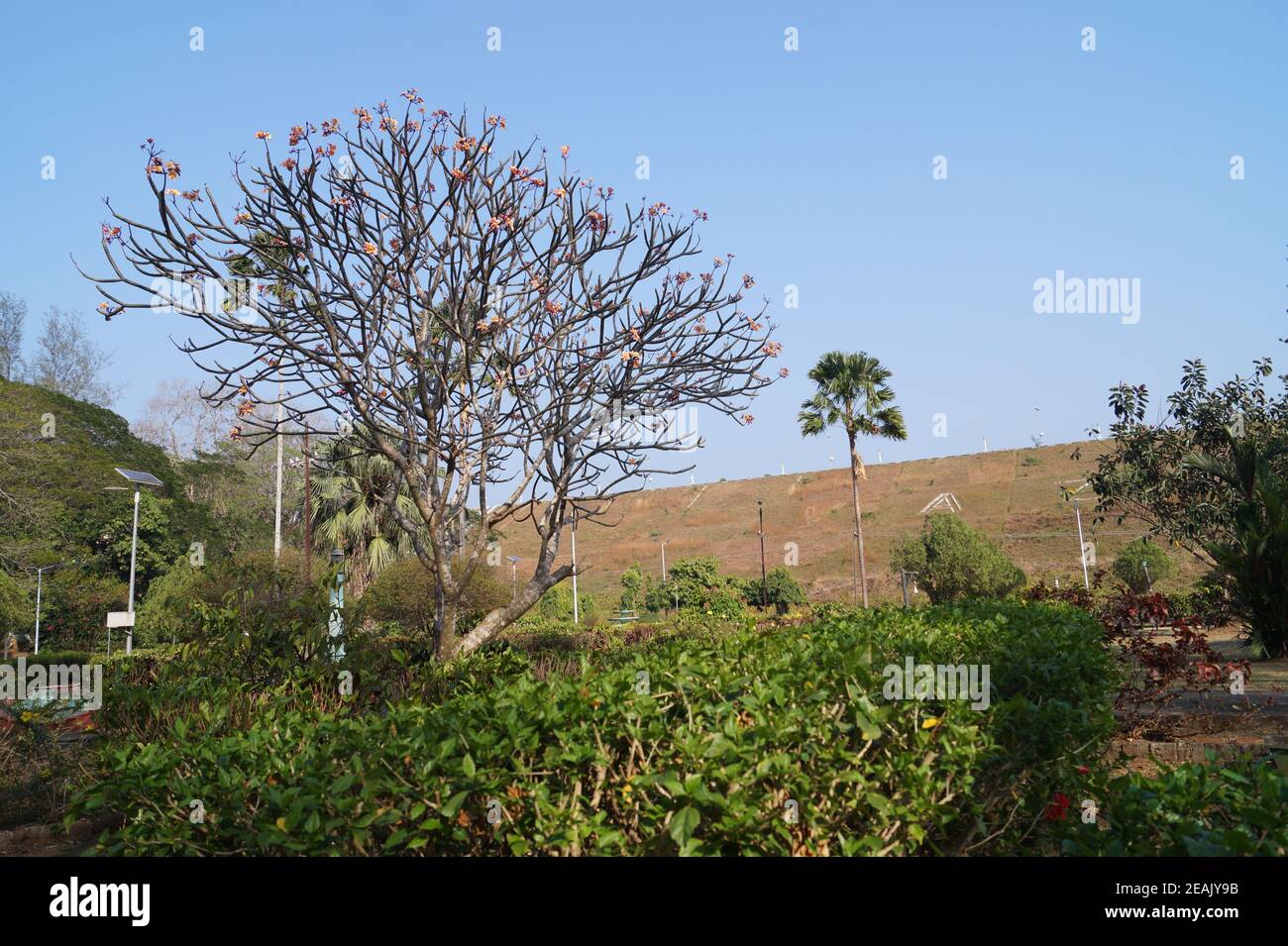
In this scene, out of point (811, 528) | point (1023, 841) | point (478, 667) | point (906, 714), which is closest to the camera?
point (906, 714)

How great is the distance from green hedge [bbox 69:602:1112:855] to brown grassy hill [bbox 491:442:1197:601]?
50389 millimetres

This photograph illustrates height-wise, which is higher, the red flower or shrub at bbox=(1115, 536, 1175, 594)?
shrub at bbox=(1115, 536, 1175, 594)

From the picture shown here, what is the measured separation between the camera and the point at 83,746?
838cm

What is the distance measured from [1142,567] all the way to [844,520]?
34.8m

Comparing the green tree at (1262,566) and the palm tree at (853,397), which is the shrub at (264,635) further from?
the palm tree at (853,397)

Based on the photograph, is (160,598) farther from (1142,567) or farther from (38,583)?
(1142,567)

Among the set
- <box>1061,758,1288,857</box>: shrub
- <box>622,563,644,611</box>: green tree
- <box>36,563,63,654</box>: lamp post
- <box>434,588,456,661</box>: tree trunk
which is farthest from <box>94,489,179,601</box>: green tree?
<box>1061,758,1288,857</box>: shrub

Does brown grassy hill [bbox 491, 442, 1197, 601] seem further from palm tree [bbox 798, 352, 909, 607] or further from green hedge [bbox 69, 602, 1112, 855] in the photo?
green hedge [bbox 69, 602, 1112, 855]

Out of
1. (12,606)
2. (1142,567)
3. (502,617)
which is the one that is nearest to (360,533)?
(12,606)

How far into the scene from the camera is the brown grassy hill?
60.7 m

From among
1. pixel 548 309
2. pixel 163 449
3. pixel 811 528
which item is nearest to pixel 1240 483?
pixel 548 309

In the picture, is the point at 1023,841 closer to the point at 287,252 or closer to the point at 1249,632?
the point at 287,252
